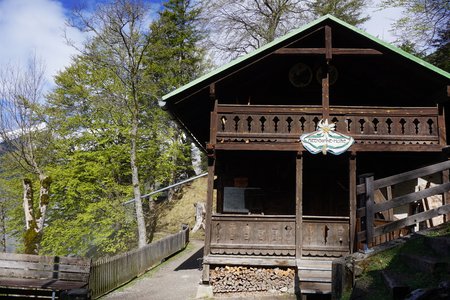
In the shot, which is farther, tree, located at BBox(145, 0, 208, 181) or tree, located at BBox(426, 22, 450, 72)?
tree, located at BBox(145, 0, 208, 181)

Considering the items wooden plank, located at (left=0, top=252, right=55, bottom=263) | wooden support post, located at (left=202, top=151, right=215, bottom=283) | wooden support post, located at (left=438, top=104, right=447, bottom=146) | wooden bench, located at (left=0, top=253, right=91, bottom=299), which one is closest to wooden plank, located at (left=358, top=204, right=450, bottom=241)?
wooden support post, located at (left=438, top=104, right=447, bottom=146)

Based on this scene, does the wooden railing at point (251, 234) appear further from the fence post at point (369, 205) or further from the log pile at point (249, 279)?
the fence post at point (369, 205)

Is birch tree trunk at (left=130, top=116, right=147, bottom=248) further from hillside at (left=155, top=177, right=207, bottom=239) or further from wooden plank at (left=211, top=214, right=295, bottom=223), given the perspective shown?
wooden plank at (left=211, top=214, right=295, bottom=223)

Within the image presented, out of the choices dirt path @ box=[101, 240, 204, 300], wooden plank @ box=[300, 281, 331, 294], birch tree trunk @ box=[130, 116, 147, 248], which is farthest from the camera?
birch tree trunk @ box=[130, 116, 147, 248]

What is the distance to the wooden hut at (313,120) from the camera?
11.0 m

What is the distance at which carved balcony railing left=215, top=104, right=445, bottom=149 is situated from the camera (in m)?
11.5

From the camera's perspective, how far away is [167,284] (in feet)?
45.6

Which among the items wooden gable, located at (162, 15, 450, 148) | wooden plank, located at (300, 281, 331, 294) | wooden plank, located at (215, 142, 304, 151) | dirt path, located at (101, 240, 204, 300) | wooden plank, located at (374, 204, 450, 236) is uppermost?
wooden gable, located at (162, 15, 450, 148)

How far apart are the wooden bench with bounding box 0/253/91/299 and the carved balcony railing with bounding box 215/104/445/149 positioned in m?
5.51

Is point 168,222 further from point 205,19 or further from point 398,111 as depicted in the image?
point 398,111

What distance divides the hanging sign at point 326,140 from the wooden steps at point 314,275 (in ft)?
10.1

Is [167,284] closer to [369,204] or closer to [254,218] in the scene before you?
[254,218]

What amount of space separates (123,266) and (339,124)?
879 cm

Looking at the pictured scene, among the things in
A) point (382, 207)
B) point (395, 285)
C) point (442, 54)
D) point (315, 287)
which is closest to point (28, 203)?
point (315, 287)
